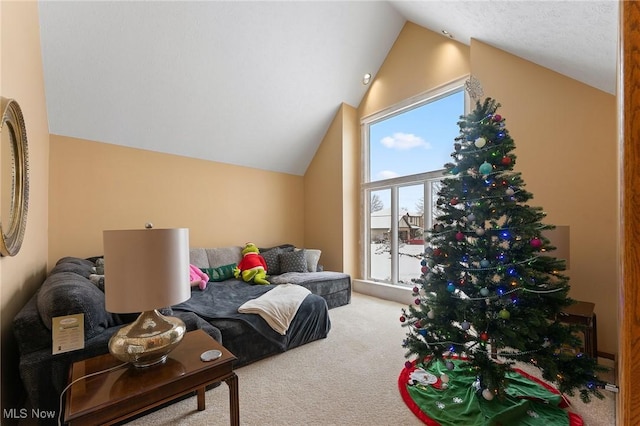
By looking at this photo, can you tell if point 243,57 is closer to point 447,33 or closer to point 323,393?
point 447,33

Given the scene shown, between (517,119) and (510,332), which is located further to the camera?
(517,119)

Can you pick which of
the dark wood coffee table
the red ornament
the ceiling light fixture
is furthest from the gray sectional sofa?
the ceiling light fixture

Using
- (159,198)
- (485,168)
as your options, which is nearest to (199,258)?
(159,198)

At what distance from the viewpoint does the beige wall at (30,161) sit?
1.56 m

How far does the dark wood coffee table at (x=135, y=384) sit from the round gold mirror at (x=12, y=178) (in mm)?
904

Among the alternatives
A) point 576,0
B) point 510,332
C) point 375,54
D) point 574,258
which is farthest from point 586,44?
point 375,54

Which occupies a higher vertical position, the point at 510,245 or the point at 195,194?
the point at 195,194

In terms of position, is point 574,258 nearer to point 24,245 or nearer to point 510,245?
point 510,245

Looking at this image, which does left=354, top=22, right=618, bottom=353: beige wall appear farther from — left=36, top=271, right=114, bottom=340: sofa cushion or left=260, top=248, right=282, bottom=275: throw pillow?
left=36, top=271, right=114, bottom=340: sofa cushion

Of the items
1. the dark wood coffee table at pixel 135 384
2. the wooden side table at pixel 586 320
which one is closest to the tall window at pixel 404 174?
the wooden side table at pixel 586 320

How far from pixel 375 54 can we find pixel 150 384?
4.88 meters

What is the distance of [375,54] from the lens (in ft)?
14.3

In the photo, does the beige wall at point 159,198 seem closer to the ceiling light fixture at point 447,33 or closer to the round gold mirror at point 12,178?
the round gold mirror at point 12,178

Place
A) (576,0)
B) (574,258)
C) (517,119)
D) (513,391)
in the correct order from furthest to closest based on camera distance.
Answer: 1. (517,119)
2. (574,258)
3. (513,391)
4. (576,0)
